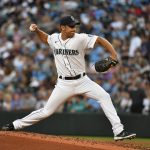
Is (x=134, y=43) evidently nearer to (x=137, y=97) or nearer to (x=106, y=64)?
(x=137, y=97)

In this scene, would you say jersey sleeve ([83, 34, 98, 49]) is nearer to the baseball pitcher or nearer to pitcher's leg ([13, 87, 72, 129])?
the baseball pitcher

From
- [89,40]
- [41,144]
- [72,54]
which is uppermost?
[89,40]

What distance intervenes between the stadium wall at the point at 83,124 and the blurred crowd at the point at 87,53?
42 centimetres

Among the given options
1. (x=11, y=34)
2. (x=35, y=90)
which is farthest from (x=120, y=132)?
(x=11, y=34)

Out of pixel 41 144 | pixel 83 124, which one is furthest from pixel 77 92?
pixel 83 124

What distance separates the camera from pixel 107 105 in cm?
852

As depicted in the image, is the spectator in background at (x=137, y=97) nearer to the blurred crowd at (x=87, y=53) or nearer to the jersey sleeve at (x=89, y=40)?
the blurred crowd at (x=87, y=53)

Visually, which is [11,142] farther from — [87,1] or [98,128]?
[87,1]

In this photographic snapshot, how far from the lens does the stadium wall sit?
46.4ft

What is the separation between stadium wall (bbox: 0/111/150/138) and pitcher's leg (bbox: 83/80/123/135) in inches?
220

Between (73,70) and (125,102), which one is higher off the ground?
(73,70)

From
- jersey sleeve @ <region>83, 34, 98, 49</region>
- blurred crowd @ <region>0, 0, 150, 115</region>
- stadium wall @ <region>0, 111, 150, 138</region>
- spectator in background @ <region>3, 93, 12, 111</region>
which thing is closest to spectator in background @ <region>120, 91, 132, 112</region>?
blurred crowd @ <region>0, 0, 150, 115</region>

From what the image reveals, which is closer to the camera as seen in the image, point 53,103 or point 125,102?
point 53,103

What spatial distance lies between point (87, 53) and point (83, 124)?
2631mm
